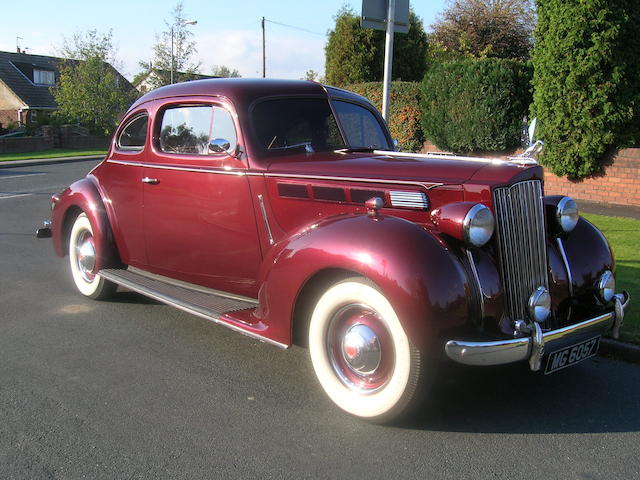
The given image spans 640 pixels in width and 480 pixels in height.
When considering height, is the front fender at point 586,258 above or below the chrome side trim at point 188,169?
below

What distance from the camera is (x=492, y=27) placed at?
24141 mm

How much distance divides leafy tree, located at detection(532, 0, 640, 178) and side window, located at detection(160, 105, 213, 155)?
752cm

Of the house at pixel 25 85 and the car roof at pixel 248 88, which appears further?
the house at pixel 25 85

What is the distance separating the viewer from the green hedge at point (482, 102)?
11.8 m

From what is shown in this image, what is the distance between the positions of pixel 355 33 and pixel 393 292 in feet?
48.2

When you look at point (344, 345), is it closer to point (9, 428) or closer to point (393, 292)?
point (393, 292)

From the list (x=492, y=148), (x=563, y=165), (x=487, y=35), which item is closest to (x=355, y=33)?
(x=492, y=148)

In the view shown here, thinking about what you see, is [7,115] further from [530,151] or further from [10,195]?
[530,151]

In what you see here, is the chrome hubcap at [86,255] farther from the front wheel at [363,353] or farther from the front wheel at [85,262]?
the front wheel at [363,353]

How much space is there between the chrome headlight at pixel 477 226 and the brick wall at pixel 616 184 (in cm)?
832

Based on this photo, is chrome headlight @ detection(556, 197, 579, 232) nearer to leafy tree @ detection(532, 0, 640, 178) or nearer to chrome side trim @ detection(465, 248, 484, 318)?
chrome side trim @ detection(465, 248, 484, 318)

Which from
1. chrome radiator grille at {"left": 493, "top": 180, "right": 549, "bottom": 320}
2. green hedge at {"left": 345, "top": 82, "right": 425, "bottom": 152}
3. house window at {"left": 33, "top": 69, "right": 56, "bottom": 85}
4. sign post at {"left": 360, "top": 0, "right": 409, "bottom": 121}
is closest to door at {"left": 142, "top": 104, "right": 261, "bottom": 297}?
chrome radiator grille at {"left": 493, "top": 180, "right": 549, "bottom": 320}

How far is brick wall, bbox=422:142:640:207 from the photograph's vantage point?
10.3 metres

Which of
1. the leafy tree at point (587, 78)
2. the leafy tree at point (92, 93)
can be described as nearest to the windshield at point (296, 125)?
the leafy tree at point (587, 78)
